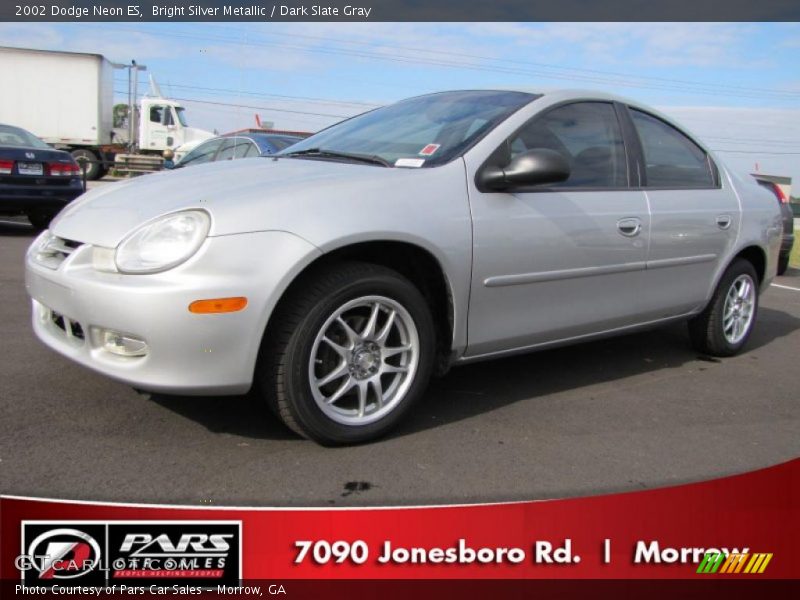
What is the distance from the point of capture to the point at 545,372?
14.1 feet

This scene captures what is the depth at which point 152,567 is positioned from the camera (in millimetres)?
2129

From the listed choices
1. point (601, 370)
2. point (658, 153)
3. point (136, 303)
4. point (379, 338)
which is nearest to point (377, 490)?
point (379, 338)

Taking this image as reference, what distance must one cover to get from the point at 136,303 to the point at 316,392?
29.6 inches

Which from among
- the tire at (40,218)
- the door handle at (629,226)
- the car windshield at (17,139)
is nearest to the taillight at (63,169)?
the car windshield at (17,139)

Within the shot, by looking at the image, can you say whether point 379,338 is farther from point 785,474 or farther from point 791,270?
point 791,270

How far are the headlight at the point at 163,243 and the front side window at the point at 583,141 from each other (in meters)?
1.53

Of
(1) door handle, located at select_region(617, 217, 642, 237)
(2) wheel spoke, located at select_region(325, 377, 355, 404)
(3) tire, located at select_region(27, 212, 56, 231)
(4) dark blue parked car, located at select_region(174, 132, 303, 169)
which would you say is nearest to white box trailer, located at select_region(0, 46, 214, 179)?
(3) tire, located at select_region(27, 212, 56, 231)

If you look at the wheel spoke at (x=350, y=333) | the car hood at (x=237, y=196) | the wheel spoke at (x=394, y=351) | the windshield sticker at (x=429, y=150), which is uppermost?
the windshield sticker at (x=429, y=150)

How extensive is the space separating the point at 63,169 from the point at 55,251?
6.47 m

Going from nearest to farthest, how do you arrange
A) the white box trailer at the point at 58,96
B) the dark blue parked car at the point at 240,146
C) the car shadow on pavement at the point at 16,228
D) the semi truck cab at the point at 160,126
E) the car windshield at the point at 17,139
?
the dark blue parked car at the point at 240,146 → the car windshield at the point at 17,139 → the car shadow on pavement at the point at 16,228 → the white box trailer at the point at 58,96 → the semi truck cab at the point at 160,126

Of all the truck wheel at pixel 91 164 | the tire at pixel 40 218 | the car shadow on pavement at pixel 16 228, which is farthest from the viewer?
the truck wheel at pixel 91 164

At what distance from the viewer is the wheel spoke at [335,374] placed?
2.95 m

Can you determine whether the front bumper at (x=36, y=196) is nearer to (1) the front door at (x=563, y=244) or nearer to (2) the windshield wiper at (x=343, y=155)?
(2) the windshield wiper at (x=343, y=155)

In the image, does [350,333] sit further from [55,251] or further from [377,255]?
[55,251]
